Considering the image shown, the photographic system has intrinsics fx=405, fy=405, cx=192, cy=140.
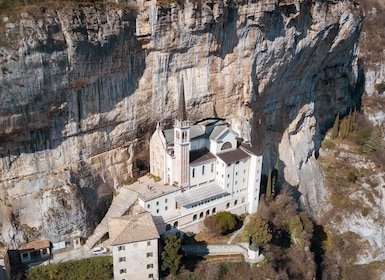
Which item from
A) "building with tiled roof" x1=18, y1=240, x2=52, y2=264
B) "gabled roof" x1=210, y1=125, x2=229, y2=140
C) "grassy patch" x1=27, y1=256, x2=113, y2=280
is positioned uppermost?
"gabled roof" x1=210, y1=125, x2=229, y2=140

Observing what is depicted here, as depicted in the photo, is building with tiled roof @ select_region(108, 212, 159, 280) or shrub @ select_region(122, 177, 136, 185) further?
shrub @ select_region(122, 177, 136, 185)

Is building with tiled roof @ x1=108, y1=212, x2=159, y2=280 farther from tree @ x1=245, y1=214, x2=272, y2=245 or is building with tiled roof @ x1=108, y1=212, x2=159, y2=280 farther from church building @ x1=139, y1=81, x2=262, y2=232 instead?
tree @ x1=245, y1=214, x2=272, y2=245

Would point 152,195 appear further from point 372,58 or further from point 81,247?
point 372,58

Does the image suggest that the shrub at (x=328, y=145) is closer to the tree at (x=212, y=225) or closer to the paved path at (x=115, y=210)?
the tree at (x=212, y=225)

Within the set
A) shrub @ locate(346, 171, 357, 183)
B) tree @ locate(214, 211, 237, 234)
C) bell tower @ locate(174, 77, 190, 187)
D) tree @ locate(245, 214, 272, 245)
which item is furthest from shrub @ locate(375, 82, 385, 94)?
bell tower @ locate(174, 77, 190, 187)

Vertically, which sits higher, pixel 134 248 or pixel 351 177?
pixel 134 248

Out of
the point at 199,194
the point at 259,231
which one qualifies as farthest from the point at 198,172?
the point at 259,231

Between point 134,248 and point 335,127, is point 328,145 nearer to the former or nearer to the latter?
point 335,127
